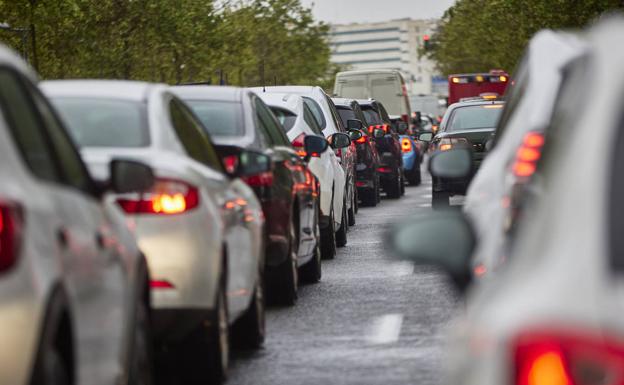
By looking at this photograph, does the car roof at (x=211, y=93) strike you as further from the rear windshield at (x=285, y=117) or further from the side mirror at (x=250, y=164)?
the rear windshield at (x=285, y=117)

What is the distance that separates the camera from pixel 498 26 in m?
71.3

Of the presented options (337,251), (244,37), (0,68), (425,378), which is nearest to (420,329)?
(425,378)

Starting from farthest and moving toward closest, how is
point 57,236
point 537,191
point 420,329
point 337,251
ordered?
point 337,251 < point 420,329 < point 57,236 < point 537,191

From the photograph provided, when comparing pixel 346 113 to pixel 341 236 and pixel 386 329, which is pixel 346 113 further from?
pixel 386 329

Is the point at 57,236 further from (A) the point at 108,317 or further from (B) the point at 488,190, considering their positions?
(B) the point at 488,190

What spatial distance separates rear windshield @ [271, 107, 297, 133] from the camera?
17.0m

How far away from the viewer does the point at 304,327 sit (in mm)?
11875

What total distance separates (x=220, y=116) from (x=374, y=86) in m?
41.0

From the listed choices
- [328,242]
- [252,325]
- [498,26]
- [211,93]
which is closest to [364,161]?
[328,242]

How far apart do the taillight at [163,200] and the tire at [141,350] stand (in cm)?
104

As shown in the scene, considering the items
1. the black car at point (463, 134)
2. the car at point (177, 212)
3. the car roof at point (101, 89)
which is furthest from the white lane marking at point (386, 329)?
the black car at point (463, 134)

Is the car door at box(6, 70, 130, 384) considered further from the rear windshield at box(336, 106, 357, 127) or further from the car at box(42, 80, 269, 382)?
the rear windshield at box(336, 106, 357, 127)

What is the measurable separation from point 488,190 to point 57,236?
9.29 feet

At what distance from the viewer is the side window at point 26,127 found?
18.5 ft
